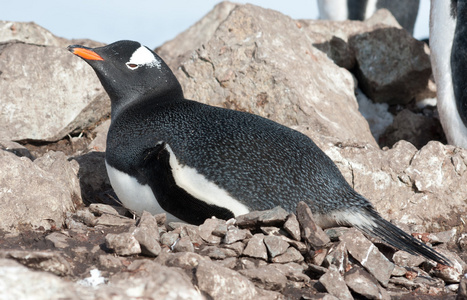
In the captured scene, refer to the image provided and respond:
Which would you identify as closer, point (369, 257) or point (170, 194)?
point (369, 257)

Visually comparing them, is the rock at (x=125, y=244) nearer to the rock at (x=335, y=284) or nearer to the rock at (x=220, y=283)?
the rock at (x=220, y=283)

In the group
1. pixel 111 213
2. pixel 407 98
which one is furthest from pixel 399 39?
pixel 111 213

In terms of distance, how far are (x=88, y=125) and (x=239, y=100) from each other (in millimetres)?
1207

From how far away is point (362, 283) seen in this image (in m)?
2.52

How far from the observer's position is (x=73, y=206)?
3330 mm

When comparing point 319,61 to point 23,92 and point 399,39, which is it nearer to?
point 399,39

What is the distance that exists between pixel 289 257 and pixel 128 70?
1461mm

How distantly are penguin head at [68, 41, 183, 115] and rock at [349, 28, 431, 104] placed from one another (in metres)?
3.49

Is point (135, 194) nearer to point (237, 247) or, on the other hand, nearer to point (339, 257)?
point (237, 247)

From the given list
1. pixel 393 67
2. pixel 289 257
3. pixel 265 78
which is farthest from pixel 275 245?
pixel 393 67

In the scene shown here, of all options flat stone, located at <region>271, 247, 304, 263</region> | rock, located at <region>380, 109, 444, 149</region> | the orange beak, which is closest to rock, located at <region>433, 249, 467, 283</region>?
flat stone, located at <region>271, 247, 304, 263</region>

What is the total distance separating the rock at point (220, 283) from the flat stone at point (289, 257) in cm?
36

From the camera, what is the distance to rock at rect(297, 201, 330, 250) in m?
2.68

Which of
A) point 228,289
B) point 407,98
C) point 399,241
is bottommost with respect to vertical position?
point 407,98
